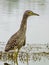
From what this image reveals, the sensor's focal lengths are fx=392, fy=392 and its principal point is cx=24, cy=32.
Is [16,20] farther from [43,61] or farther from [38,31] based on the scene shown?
[43,61]

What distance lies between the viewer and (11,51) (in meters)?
9.15

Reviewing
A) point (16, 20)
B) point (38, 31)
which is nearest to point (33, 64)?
point (38, 31)

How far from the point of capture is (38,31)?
13.3 metres

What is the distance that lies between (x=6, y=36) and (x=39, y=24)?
288cm

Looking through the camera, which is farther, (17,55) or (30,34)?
(30,34)

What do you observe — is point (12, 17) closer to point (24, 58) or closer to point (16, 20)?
point (16, 20)

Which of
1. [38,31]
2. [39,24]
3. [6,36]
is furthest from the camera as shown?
[39,24]

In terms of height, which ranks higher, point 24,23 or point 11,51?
point 24,23

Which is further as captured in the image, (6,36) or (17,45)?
(6,36)

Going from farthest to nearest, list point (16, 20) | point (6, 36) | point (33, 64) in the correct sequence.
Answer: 1. point (16, 20)
2. point (6, 36)
3. point (33, 64)

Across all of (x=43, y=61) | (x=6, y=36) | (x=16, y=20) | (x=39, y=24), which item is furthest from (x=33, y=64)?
(x=16, y=20)

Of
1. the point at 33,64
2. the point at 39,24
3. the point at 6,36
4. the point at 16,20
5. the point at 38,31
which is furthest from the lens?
the point at 16,20

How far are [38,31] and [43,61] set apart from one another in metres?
4.20

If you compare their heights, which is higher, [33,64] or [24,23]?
[24,23]
